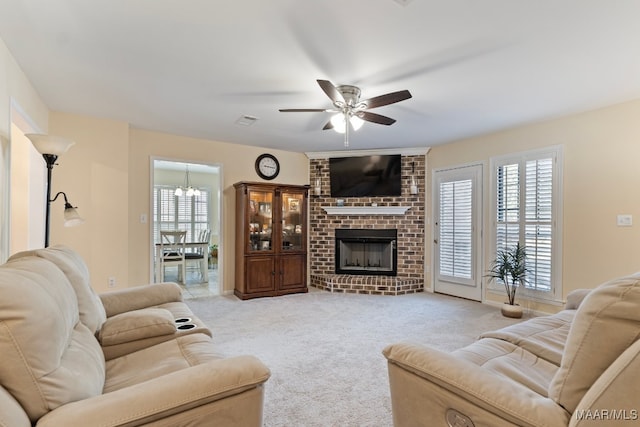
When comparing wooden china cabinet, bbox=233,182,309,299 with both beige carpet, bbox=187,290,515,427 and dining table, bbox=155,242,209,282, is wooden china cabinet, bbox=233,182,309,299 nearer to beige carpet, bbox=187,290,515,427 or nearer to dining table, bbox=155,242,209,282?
beige carpet, bbox=187,290,515,427

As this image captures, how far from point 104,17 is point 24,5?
0.40 metres

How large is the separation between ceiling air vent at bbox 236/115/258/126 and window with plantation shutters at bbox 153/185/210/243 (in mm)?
4944

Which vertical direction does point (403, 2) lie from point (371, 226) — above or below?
above

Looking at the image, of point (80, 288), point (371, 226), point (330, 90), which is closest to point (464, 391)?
point (80, 288)

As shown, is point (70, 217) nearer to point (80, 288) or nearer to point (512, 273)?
point (80, 288)

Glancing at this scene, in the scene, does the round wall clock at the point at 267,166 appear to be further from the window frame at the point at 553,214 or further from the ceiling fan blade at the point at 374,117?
the window frame at the point at 553,214

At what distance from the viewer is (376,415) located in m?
1.89

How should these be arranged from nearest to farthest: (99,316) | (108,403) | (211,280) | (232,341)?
(108,403) → (99,316) → (232,341) → (211,280)

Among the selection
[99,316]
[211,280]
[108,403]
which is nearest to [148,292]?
[99,316]

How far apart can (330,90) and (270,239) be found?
9.91 feet

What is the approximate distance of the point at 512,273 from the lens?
393 centimetres

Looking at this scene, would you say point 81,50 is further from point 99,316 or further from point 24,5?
point 99,316

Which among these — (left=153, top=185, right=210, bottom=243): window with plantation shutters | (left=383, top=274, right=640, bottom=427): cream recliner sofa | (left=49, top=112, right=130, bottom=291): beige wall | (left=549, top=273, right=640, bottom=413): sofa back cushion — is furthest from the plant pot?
(left=153, top=185, right=210, bottom=243): window with plantation shutters

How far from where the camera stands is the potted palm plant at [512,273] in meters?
3.89
